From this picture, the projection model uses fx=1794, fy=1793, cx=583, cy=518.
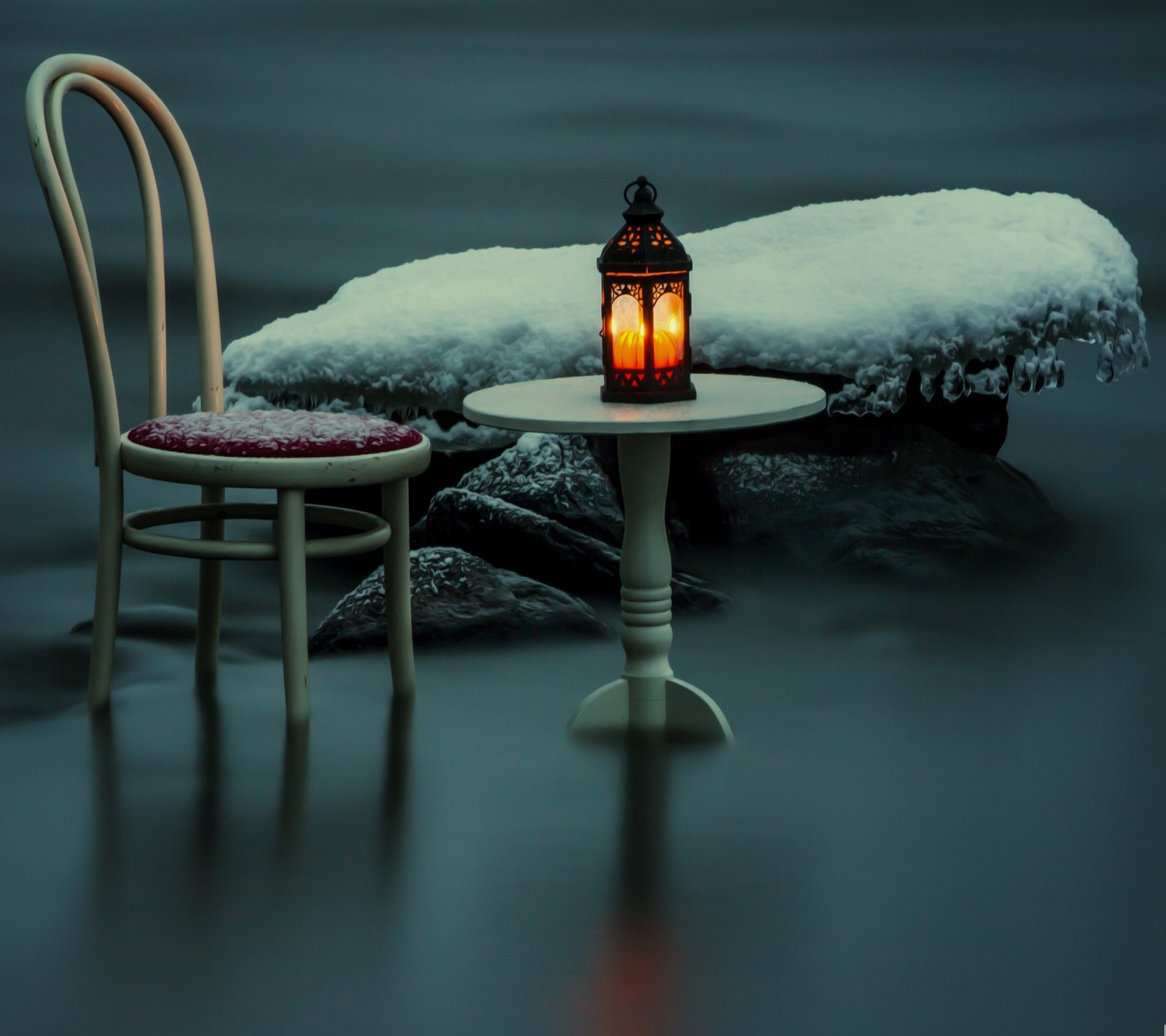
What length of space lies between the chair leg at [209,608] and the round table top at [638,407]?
1.69 feet

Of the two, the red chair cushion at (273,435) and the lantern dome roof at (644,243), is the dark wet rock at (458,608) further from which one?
the lantern dome roof at (644,243)

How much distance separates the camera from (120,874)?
2006mm

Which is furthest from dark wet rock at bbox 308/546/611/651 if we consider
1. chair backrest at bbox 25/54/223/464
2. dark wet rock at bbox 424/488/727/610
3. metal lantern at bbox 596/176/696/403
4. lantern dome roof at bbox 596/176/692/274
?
lantern dome roof at bbox 596/176/692/274

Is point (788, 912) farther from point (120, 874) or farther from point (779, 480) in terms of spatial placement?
point (779, 480)

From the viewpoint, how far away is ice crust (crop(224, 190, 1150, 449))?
3.62 m

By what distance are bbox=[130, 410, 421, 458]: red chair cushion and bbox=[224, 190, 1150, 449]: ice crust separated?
3.64 feet

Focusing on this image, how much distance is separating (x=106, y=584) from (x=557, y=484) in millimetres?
Answer: 1177

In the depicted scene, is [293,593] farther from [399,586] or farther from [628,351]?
[628,351]

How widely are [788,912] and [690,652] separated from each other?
0.98m

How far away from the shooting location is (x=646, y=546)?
2424mm

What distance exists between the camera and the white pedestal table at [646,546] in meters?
2.37

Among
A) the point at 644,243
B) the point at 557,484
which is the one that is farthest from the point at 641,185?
the point at 557,484

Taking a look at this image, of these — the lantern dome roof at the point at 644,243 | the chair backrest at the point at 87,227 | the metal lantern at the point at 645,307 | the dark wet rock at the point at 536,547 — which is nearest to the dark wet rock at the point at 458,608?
the dark wet rock at the point at 536,547

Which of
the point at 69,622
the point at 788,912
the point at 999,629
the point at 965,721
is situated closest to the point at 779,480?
the point at 999,629
